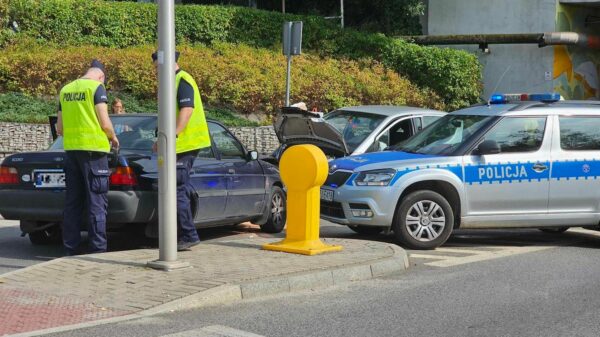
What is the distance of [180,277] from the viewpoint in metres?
7.43

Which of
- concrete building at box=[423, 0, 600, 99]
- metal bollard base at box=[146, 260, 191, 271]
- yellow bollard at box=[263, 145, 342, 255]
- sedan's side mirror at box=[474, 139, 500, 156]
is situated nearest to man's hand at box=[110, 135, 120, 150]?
metal bollard base at box=[146, 260, 191, 271]

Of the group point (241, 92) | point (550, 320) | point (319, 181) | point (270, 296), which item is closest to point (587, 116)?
point (319, 181)

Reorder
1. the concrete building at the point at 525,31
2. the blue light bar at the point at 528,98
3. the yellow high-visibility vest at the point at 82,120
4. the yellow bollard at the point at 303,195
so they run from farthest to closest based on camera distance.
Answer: the concrete building at the point at 525,31, the blue light bar at the point at 528,98, the yellow bollard at the point at 303,195, the yellow high-visibility vest at the point at 82,120

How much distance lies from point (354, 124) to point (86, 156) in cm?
543

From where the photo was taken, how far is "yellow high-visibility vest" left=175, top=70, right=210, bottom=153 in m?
8.55

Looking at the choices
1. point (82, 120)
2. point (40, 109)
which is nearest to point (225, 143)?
point (82, 120)

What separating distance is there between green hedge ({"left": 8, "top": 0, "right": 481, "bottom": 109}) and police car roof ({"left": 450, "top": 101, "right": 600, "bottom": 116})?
1335 cm

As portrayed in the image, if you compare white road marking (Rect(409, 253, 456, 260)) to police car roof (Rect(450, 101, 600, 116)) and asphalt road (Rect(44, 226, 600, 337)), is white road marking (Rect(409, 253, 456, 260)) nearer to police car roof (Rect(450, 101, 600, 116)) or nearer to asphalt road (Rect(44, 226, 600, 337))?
asphalt road (Rect(44, 226, 600, 337))

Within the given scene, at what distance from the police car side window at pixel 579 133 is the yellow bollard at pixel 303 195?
3301mm

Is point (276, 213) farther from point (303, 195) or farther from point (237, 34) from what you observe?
point (237, 34)

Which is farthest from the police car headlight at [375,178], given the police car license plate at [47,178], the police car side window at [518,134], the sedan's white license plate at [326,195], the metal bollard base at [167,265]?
the police car license plate at [47,178]

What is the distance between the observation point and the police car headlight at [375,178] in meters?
9.71

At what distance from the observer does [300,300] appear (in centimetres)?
714

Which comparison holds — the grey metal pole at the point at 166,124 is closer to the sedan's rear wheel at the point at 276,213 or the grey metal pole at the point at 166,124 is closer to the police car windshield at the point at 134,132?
the police car windshield at the point at 134,132
